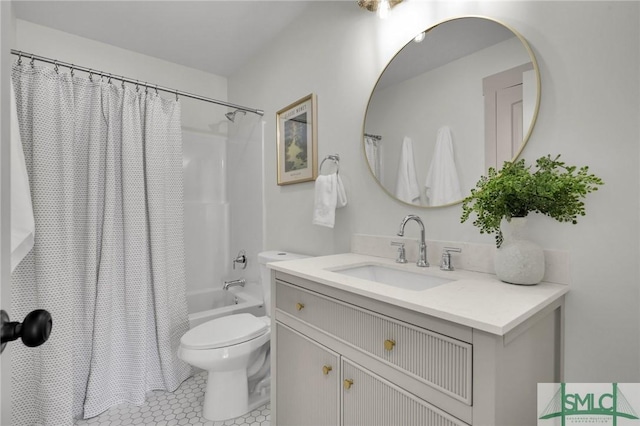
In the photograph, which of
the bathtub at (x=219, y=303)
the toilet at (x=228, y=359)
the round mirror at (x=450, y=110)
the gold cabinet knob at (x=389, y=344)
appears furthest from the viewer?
the bathtub at (x=219, y=303)

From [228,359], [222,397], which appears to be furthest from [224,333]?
[222,397]

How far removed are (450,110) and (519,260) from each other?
663 millimetres

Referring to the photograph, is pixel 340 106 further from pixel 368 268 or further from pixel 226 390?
pixel 226 390

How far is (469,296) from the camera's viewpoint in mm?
907

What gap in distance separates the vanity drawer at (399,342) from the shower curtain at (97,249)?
1.23m

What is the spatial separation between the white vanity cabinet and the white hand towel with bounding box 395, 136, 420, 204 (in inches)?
23.9

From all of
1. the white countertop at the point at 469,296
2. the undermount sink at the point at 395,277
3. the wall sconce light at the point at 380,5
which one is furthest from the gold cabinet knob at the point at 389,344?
the wall sconce light at the point at 380,5

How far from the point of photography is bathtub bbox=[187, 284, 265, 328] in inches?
85.9

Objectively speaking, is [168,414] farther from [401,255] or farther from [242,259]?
[401,255]

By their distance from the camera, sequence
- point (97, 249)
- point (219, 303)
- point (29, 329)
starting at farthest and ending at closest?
point (219, 303) → point (97, 249) → point (29, 329)

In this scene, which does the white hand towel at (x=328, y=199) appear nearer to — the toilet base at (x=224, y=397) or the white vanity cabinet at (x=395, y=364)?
the white vanity cabinet at (x=395, y=364)

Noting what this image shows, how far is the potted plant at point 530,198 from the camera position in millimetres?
940

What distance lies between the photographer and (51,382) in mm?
1604

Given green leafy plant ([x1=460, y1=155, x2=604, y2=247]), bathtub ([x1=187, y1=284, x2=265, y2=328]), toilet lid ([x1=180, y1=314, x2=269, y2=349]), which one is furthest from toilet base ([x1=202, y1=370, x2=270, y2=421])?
green leafy plant ([x1=460, y1=155, x2=604, y2=247])
